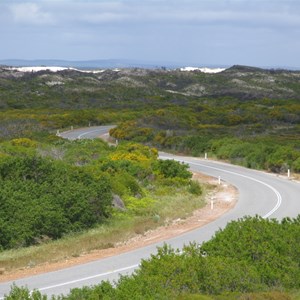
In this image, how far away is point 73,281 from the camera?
14117 millimetres

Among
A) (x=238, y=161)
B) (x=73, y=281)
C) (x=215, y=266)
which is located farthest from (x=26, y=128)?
(x=215, y=266)

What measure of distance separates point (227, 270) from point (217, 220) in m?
12.3

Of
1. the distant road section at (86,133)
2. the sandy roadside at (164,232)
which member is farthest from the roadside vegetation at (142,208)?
the distant road section at (86,133)

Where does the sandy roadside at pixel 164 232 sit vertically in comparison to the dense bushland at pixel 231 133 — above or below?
above

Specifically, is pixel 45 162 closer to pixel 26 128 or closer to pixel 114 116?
pixel 26 128

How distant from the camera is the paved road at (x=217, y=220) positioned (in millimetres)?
14117

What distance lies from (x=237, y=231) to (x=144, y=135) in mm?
41057

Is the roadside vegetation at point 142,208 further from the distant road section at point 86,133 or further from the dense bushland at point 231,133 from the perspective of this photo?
the distant road section at point 86,133

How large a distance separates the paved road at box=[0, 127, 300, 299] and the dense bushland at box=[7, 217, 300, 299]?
317 cm

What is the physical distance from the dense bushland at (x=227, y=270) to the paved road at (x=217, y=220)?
3171 millimetres

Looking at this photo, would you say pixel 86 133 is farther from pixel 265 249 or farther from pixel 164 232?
pixel 265 249

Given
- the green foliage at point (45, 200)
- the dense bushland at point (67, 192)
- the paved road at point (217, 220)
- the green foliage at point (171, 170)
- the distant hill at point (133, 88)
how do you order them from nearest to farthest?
the paved road at point (217, 220), the green foliage at point (45, 200), the dense bushland at point (67, 192), the green foliage at point (171, 170), the distant hill at point (133, 88)

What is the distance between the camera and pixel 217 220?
22797 millimetres

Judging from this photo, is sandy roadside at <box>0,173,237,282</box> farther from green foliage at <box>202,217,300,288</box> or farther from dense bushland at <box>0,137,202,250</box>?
green foliage at <box>202,217,300,288</box>
